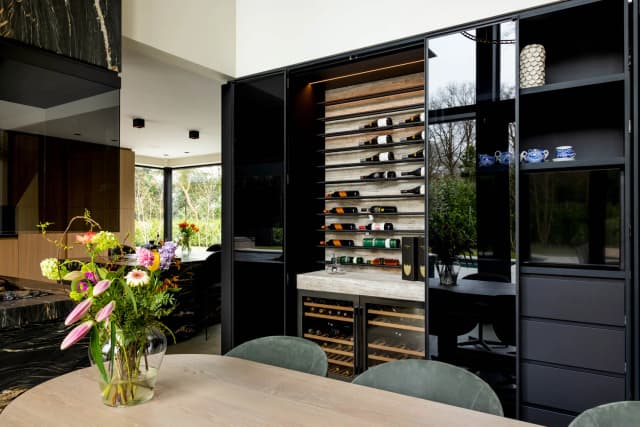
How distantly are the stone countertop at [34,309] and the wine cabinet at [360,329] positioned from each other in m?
1.65

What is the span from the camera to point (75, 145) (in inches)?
102

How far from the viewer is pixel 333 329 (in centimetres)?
332

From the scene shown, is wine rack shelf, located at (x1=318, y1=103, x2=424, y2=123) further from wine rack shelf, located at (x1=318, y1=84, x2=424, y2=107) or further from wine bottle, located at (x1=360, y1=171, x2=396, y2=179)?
wine bottle, located at (x1=360, y1=171, x2=396, y2=179)

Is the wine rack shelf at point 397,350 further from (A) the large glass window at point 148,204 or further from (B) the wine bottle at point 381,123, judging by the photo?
(A) the large glass window at point 148,204

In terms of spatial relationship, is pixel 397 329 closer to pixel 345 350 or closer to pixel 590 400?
pixel 345 350

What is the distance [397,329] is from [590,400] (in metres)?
1.16

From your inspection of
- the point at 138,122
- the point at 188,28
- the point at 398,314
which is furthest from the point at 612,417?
the point at 138,122

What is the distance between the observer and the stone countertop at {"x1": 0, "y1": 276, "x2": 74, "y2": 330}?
7.06 feet

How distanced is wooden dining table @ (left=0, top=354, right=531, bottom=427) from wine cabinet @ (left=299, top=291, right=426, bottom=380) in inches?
63.5

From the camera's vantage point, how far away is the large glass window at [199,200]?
8.87m

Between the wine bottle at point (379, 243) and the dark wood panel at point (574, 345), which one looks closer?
the dark wood panel at point (574, 345)

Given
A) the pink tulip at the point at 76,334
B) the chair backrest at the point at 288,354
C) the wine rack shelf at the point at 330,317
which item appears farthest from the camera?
the wine rack shelf at the point at 330,317

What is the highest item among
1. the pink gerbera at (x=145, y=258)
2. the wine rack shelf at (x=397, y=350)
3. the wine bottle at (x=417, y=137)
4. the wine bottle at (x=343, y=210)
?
the wine bottle at (x=417, y=137)

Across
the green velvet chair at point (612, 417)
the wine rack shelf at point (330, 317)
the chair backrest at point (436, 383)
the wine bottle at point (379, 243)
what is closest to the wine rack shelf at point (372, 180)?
the wine bottle at point (379, 243)
